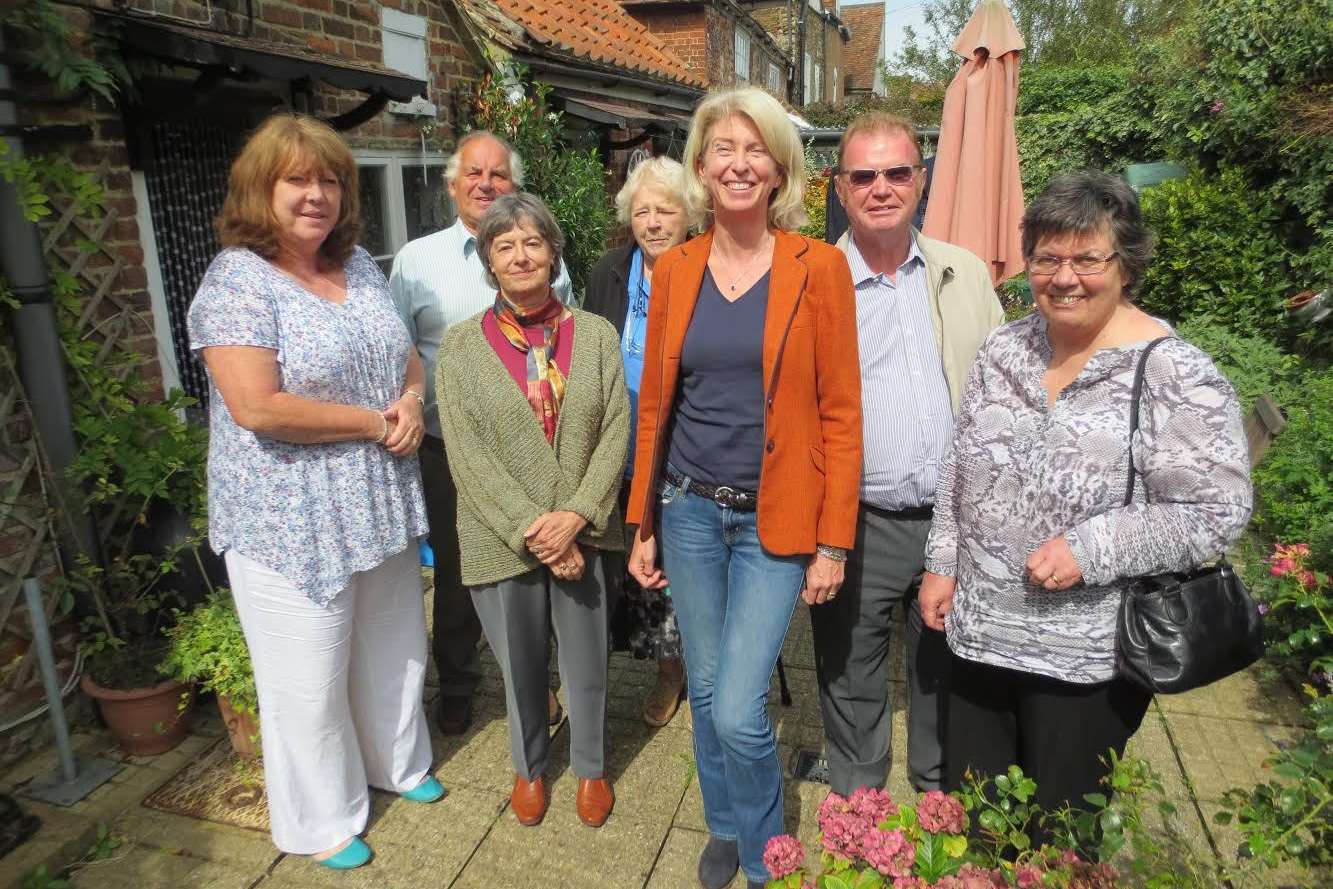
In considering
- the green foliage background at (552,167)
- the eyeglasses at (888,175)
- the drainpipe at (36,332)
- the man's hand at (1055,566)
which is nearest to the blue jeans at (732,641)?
the man's hand at (1055,566)

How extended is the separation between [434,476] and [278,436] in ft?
2.98

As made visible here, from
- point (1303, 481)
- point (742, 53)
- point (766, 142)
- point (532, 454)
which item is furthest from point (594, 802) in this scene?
point (742, 53)

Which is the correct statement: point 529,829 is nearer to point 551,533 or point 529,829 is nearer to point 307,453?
point 551,533

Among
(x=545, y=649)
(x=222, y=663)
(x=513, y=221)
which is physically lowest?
(x=222, y=663)

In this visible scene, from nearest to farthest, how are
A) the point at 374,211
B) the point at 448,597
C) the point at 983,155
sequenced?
1. the point at 448,597
2. the point at 983,155
3. the point at 374,211

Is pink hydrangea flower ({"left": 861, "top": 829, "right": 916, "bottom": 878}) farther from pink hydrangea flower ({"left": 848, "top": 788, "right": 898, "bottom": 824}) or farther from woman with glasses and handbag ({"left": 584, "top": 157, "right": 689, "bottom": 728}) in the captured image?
woman with glasses and handbag ({"left": 584, "top": 157, "right": 689, "bottom": 728})

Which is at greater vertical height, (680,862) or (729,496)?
(729,496)

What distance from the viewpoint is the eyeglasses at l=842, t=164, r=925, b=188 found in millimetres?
2320

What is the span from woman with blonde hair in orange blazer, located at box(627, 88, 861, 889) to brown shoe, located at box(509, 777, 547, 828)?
74 cm

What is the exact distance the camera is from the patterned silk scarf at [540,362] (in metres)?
2.61

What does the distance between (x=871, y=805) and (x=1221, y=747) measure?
238 centimetres

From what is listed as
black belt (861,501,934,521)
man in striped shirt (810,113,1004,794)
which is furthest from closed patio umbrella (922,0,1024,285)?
black belt (861,501,934,521)

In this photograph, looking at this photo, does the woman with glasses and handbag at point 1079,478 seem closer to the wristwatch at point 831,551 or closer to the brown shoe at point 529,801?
the wristwatch at point 831,551

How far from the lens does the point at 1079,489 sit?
72.3 inches
